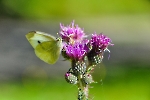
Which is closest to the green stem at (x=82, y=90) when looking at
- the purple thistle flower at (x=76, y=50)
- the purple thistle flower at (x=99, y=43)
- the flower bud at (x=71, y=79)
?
the flower bud at (x=71, y=79)

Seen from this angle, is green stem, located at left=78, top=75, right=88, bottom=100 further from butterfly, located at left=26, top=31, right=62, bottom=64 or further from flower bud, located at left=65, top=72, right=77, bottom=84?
butterfly, located at left=26, top=31, right=62, bottom=64

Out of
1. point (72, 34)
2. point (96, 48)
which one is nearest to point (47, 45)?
point (72, 34)

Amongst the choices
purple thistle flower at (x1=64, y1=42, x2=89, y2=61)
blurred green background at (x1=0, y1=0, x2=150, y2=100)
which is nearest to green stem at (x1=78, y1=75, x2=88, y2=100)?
purple thistle flower at (x1=64, y1=42, x2=89, y2=61)

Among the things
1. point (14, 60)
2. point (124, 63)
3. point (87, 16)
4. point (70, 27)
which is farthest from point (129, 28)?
point (70, 27)

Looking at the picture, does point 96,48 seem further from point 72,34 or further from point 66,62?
point 66,62

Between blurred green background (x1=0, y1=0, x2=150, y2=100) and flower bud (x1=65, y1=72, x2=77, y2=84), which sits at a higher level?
blurred green background (x1=0, y1=0, x2=150, y2=100)

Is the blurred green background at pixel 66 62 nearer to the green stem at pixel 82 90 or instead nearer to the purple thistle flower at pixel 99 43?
the purple thistle flower at pixel 99 43

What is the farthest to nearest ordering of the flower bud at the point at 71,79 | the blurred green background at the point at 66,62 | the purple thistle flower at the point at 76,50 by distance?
the blurred green background at the point at 66,62, the purple thistle flower at the point at 76,50, the flower bud at the point at 71,79

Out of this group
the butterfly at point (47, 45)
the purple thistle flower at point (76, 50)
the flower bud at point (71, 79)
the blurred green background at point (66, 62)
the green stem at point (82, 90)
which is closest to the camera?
the green stem at point (82, 90)
